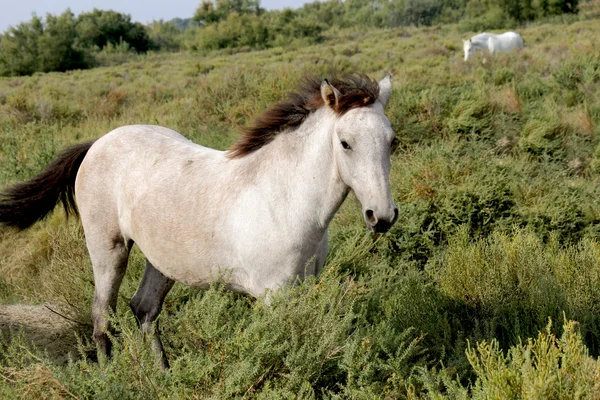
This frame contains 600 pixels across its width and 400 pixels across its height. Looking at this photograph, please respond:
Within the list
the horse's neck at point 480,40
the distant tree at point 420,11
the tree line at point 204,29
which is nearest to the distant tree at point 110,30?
the tree line at point 204,29

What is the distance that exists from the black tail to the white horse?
16240 mm

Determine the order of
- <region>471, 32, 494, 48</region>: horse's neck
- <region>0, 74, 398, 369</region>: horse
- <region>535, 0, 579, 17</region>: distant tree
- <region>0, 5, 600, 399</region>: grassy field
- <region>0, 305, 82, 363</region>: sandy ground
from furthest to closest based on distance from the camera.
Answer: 1. <region>535, 0, 579, 17</region>: distant tree
2. <region>471, 32, 494, 48</region>: horse's neck
3. <region>0, 305, 82, 363</region>: sandy ground
4. <region>0, 74, 398, 369</region>: horse
5. <region>0, 5, 600, 399</region>: grassy field

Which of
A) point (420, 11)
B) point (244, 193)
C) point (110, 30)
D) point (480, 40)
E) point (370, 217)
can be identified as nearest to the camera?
point (370, 217)

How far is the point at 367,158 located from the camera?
2.52 m

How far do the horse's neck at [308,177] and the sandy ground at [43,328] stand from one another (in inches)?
89.5

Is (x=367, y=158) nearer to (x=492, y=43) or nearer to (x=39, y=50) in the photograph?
(x=492, y=43)

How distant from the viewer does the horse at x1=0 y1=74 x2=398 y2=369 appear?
2.63 meters

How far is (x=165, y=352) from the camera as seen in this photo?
140 inches

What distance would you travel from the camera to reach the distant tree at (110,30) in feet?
131

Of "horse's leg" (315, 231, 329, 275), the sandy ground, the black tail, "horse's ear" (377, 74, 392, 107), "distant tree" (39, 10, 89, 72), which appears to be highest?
"distant tree" (39, 10, 89, 72)

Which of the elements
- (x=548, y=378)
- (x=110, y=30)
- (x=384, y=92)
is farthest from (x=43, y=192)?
(x=110, y=30)

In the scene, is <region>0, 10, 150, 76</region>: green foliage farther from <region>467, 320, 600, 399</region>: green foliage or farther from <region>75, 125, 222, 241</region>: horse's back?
<region>467, 320, 600, 399</region>: green foliage

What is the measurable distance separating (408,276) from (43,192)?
3010 millimetres

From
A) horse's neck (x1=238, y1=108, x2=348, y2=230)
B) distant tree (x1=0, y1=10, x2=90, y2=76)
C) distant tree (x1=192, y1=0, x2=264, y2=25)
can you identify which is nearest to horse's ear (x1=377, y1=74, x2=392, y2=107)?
horse's neck (x1=238, y1=108, x2=348, y2=230)
